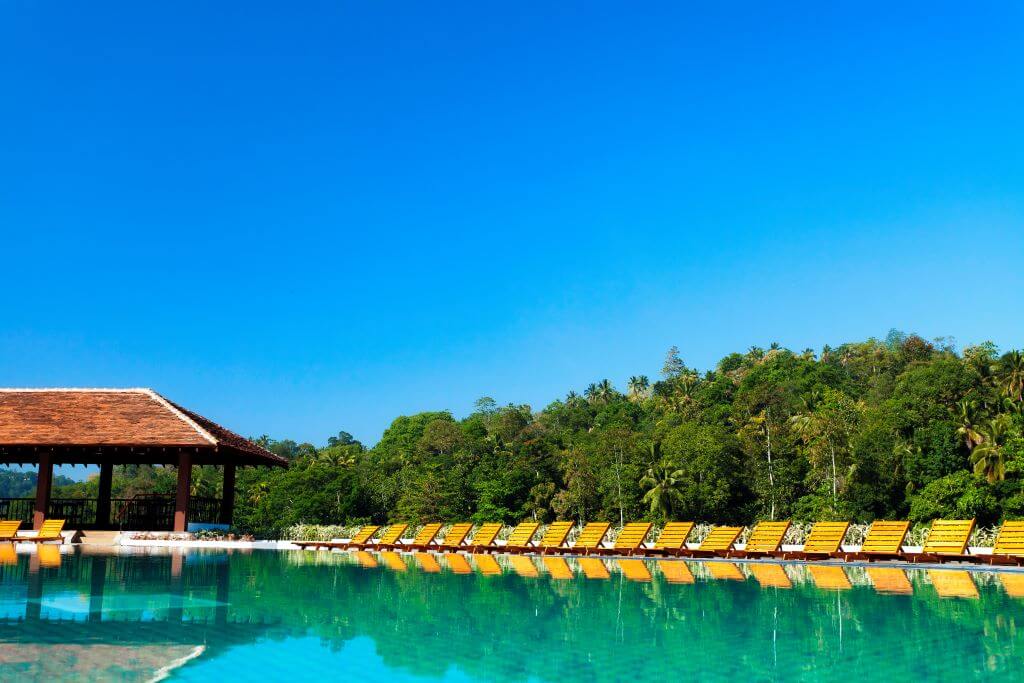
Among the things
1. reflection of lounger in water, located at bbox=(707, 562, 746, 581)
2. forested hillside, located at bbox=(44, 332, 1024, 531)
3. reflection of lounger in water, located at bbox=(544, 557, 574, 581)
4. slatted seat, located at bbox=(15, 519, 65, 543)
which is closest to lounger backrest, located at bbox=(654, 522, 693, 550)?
reflection of lounger in water, located at bbox=(707, 562, 746, 581)

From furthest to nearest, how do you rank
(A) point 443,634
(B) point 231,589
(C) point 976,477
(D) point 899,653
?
(C) point 976,477, (B) point 231,589, (A) point 443,634, (D) point 899,653

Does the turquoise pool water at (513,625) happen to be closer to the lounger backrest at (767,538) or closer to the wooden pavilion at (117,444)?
the lounger backrest at (767,538)

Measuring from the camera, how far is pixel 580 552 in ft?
64.4

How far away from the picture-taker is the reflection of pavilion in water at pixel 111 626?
22.1 ft

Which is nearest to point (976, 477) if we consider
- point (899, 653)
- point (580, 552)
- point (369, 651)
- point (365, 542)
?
point (580, 552)

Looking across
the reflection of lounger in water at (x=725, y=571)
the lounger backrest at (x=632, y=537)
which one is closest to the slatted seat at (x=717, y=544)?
the reflection of lounger in water at (x=725, y=571)

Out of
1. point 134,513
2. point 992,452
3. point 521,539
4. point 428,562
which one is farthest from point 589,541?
point 992,452

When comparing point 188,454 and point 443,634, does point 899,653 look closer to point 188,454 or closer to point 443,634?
point 443,634

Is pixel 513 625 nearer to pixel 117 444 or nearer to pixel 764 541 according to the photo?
pixel 764 541

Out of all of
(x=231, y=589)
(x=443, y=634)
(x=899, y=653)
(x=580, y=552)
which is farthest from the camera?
(x=580, y=552)

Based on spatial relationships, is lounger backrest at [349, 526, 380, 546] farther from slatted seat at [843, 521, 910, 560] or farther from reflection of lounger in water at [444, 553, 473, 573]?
slatted seat at [843, 521, 910, 560]

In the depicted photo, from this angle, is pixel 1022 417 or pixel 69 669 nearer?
pixel 69 669

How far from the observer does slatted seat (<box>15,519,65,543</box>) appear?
2288 cm

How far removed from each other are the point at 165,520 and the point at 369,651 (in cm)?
2046
